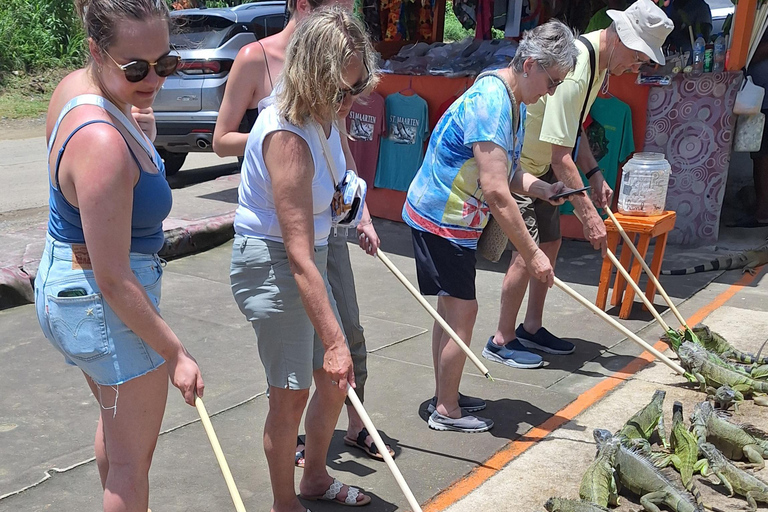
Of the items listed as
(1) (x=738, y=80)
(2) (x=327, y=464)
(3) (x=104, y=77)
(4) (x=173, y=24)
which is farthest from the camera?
(1) (x=738, y=80)

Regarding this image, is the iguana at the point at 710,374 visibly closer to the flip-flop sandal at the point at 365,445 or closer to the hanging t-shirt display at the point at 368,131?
the flip-flop sandal at the point at 365,445

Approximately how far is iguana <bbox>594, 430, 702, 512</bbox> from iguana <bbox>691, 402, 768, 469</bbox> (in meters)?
0.45

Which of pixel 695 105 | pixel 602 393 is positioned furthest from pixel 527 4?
pixel 602 393

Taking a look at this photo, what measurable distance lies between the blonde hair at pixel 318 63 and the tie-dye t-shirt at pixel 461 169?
1100 mm

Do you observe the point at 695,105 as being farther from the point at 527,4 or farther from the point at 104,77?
the point at 104,77

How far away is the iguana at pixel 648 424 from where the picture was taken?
12.1 ft

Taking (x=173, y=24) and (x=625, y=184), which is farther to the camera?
(x=625, y=184)

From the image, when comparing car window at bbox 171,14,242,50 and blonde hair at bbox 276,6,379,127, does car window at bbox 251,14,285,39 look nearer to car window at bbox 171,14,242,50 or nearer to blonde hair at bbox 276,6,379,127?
car window at bbox 171,14,242,50

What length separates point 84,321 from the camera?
223 cm

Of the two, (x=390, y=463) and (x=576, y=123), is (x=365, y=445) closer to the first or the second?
(x=390, y=463)

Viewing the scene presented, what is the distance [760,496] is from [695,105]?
4551 millimetres

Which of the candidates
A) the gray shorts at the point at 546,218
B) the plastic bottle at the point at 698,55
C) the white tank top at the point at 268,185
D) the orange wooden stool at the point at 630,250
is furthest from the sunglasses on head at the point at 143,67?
the plastic bottle at the point at 698,55

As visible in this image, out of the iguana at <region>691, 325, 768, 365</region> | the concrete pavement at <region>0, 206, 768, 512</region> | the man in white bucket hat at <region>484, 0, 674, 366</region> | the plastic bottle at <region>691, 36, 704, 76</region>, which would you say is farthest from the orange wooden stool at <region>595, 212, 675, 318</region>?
the plastic bottle at <region>691, 36, 704, 76</region>

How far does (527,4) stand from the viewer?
902 cm
